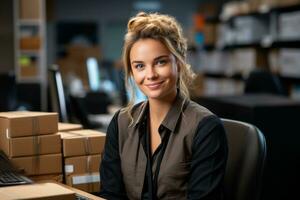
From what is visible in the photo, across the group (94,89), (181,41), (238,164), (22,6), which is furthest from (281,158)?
(22,6)

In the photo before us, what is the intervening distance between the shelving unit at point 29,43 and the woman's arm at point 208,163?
5.66 m

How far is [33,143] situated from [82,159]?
21 cm

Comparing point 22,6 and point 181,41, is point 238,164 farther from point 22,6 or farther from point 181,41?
point 22,6

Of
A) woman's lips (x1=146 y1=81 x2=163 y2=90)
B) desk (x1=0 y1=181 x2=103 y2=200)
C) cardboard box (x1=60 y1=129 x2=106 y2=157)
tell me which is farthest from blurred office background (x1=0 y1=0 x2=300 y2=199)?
desk (x1=0 y1=181 x2=103 y2=200)

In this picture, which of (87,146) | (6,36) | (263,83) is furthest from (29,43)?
(87,146)

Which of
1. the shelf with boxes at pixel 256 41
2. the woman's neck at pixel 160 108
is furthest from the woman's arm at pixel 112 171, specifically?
the shelf with boxes at pixel 256 41

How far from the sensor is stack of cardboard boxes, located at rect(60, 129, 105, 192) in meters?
2.04

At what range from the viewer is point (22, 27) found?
7.40 metres

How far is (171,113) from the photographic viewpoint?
1764 millimetres

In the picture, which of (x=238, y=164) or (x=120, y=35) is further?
(x=120, y=35)

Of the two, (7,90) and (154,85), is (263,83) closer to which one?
(7,90)

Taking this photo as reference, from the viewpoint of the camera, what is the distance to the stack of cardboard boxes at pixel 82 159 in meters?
2.04

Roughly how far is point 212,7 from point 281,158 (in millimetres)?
5459

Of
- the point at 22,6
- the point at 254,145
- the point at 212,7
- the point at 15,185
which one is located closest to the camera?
the point at 15,185
